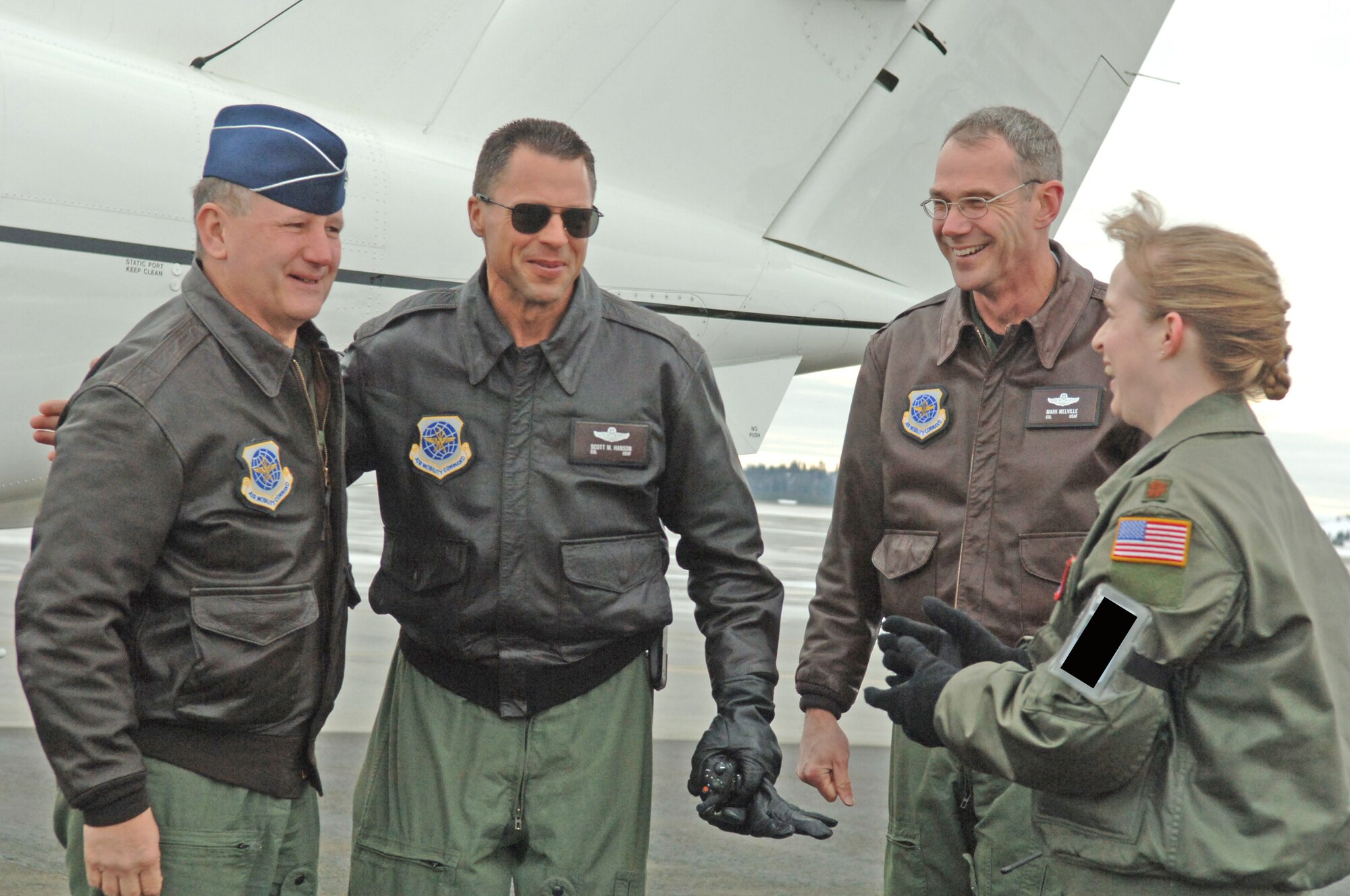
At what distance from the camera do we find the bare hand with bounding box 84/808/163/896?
1759 millimetres

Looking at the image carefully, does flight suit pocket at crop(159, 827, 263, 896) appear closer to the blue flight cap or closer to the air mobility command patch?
the blue flight cap

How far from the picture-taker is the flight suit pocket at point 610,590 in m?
2.28

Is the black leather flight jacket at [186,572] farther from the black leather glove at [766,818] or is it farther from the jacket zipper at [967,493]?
the jacket zipper at [967,493]

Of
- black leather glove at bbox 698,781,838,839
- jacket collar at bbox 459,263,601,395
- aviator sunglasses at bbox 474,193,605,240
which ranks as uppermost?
aviator sunglasses at bbox 474,193,605,240

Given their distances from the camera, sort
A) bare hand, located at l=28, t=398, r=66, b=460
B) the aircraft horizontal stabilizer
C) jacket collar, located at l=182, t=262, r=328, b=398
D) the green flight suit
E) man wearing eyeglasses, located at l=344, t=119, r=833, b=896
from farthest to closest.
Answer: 1. the aircraft horizontal stabilizer
2. man wearing eyeglasses, located at l=344, t=119, r=833, b=896
3. bare hand, located at l=28, t=398, r=66, b=460
4. jacket collar, located at l=182, t=262, r=328, b=398
5. the green flight suit

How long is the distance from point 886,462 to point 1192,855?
3.63 feet

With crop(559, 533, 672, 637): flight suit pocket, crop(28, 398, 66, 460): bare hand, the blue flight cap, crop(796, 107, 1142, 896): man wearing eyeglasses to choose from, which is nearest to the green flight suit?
crop(796, 107, 1142, 896): man wearing eyeglasses

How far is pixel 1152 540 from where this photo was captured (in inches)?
59.7

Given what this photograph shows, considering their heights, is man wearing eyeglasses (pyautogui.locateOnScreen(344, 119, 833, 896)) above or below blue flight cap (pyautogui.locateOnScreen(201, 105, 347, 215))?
below

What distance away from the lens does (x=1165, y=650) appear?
4.91 feet

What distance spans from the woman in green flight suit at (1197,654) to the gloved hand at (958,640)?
22 cm

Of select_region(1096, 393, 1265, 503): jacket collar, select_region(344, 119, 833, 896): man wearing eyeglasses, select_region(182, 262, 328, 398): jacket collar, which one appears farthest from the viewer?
select_region(344, 119, 833, 896): man wearing eyeglasses

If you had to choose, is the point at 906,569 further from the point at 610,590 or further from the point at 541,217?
the point at 541,217

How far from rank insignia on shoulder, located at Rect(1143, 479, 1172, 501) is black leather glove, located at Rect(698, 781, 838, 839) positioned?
917 mm
